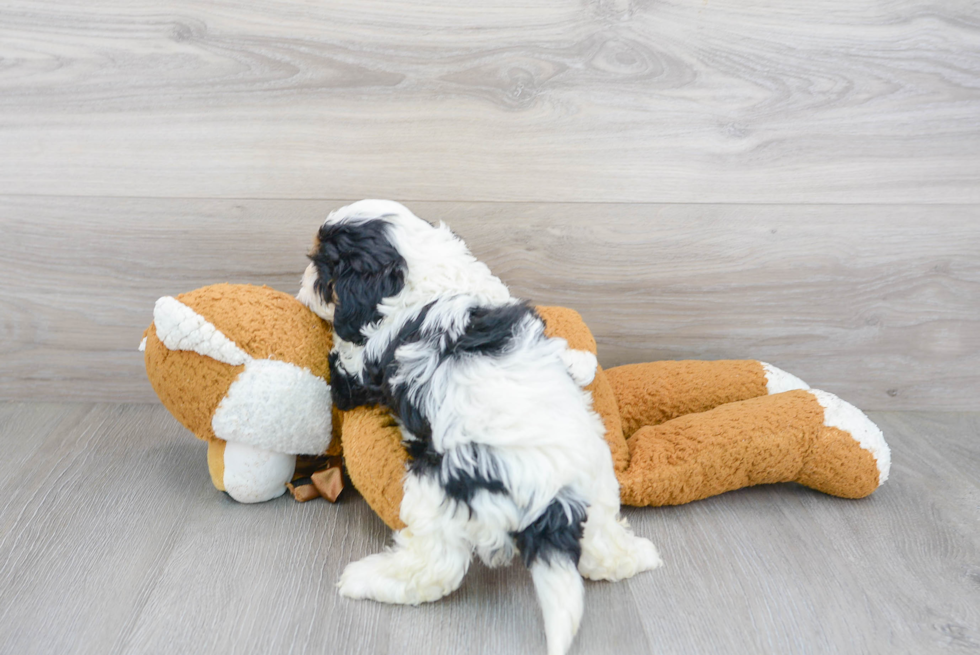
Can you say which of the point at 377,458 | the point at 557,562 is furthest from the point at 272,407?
the point at 557,562

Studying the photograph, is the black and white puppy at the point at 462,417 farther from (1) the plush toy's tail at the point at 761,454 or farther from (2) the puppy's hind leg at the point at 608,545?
(1) the plush toy's tail at the point at 761,454

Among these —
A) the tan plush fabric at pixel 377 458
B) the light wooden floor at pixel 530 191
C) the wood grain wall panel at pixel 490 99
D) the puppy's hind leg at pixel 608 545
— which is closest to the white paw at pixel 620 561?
the puppy's hind leg at pixel 608 545

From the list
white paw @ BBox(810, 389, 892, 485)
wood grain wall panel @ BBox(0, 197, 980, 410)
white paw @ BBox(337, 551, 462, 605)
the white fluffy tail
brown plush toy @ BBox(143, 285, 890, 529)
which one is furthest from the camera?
wood grain wall panel @ BBox(0, 197, 980, 410)

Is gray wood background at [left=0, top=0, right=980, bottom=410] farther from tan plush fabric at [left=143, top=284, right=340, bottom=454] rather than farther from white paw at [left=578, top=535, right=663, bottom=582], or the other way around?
white paw at [left=578, top=535, right=663, bottom=582]

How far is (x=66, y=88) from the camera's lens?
1403 millimetres

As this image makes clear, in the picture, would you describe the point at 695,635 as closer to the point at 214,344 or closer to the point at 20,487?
the point at 214,344

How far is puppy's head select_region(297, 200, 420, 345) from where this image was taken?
103 cm

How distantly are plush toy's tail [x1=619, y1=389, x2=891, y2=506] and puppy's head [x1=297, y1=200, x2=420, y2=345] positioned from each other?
534 mm

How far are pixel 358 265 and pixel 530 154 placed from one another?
57 centimetres

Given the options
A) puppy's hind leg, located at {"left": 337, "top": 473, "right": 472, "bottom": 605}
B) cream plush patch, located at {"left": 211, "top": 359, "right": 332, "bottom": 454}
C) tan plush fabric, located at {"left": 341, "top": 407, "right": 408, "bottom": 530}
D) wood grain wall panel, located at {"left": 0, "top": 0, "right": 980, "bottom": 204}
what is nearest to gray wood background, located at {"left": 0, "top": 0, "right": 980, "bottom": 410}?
wood grain wall panel, located at {"left": 0, "top": 0, "right": 980, "bottom": 204}

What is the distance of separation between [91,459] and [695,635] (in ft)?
3.88

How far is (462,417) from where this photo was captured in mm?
923

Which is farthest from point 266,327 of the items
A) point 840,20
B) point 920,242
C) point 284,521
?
point 920,242

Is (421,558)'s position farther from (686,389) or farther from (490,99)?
(490,99)
